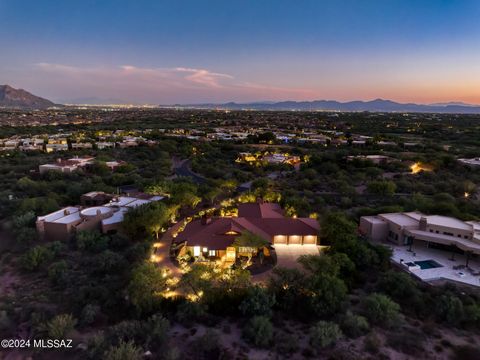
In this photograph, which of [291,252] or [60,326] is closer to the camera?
[60,326]

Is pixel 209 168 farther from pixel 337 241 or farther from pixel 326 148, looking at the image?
pixel 326 148

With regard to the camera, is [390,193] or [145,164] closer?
[390,193]

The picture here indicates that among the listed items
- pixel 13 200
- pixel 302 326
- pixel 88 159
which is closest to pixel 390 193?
pixel 302 326

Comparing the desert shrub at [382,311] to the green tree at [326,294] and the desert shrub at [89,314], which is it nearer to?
the green tree at [326,294]

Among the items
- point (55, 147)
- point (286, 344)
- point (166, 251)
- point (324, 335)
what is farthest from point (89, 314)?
point (55, 147)

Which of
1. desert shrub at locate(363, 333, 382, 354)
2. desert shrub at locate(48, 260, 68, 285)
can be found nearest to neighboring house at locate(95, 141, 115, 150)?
desert shrub at locate(48, 260, 68, 285)

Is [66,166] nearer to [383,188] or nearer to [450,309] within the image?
[383,188]
